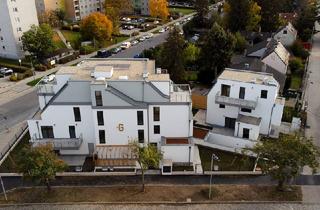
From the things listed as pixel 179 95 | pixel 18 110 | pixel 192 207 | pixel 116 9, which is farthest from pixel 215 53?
pixel 116 9

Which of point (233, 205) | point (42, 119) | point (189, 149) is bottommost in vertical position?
point (233, 205)

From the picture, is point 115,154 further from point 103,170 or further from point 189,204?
point 189,204

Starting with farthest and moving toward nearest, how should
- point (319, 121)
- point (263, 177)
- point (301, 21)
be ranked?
point (301, 21) → point (319, 121) → point (263, 177)

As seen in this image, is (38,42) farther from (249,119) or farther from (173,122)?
(249,119)

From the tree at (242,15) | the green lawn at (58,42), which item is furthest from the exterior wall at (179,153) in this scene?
the tree at (242,15)

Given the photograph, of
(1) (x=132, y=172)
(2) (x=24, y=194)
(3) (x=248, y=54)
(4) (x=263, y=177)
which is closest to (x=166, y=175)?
(1) (x=132, y=172)

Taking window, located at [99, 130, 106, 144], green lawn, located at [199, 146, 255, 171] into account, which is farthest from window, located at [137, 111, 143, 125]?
green lawn, located at [199, 146, 255, 171]
